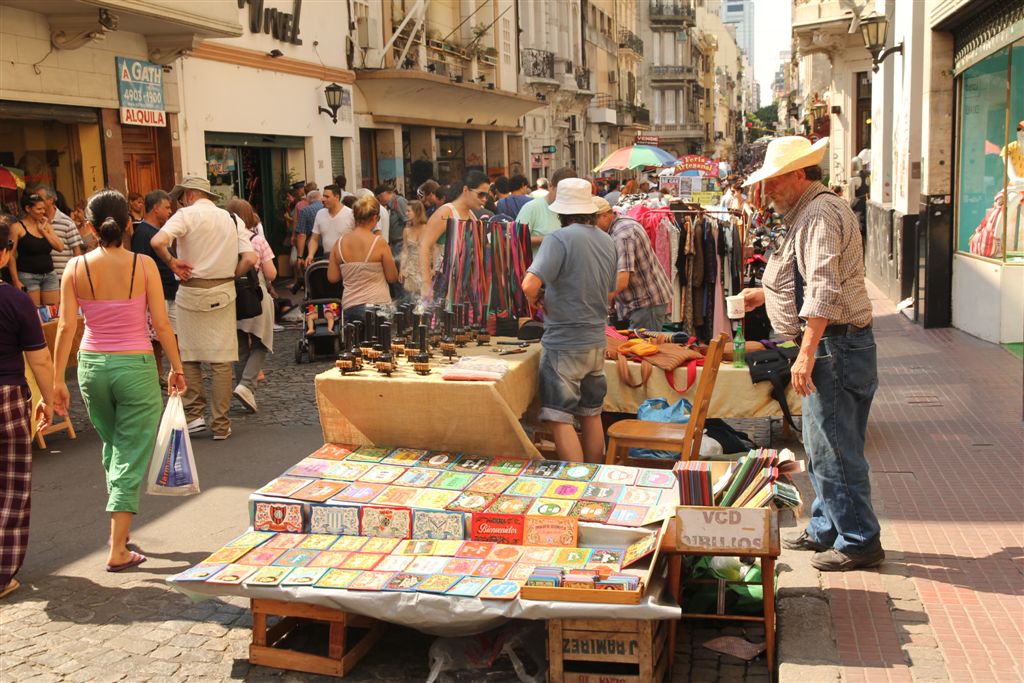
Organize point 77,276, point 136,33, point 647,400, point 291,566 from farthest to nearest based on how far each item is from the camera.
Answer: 1. point 136,33
2. point 647,400
3. point 77,276
4. point 291,566

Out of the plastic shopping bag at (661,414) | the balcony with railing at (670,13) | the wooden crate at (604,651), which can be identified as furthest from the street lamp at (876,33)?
the balcony with railing at (670,13)

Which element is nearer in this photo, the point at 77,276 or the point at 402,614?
the point at 402,614

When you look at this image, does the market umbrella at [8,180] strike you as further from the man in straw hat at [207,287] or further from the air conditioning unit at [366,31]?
the air conditioning unit at [366,31]

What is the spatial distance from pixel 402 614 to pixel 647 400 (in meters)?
3.50

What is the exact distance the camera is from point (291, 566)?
15.6 feet

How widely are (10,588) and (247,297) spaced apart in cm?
402

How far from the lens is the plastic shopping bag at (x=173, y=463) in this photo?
19.0 feet

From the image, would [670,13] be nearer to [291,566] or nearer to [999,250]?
[999,250]

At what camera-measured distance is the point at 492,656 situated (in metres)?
4.57

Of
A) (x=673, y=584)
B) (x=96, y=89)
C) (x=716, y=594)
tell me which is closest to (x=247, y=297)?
(x=716, y=594)

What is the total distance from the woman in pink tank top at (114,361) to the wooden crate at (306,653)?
1.45 metres

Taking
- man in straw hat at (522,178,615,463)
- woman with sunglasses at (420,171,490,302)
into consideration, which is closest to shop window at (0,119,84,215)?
woman with sunglasses at (420,171,490,302)

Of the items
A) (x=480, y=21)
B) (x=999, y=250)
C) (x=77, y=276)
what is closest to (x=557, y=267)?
(x=77, y=276)

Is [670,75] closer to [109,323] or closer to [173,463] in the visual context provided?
[109,323]
